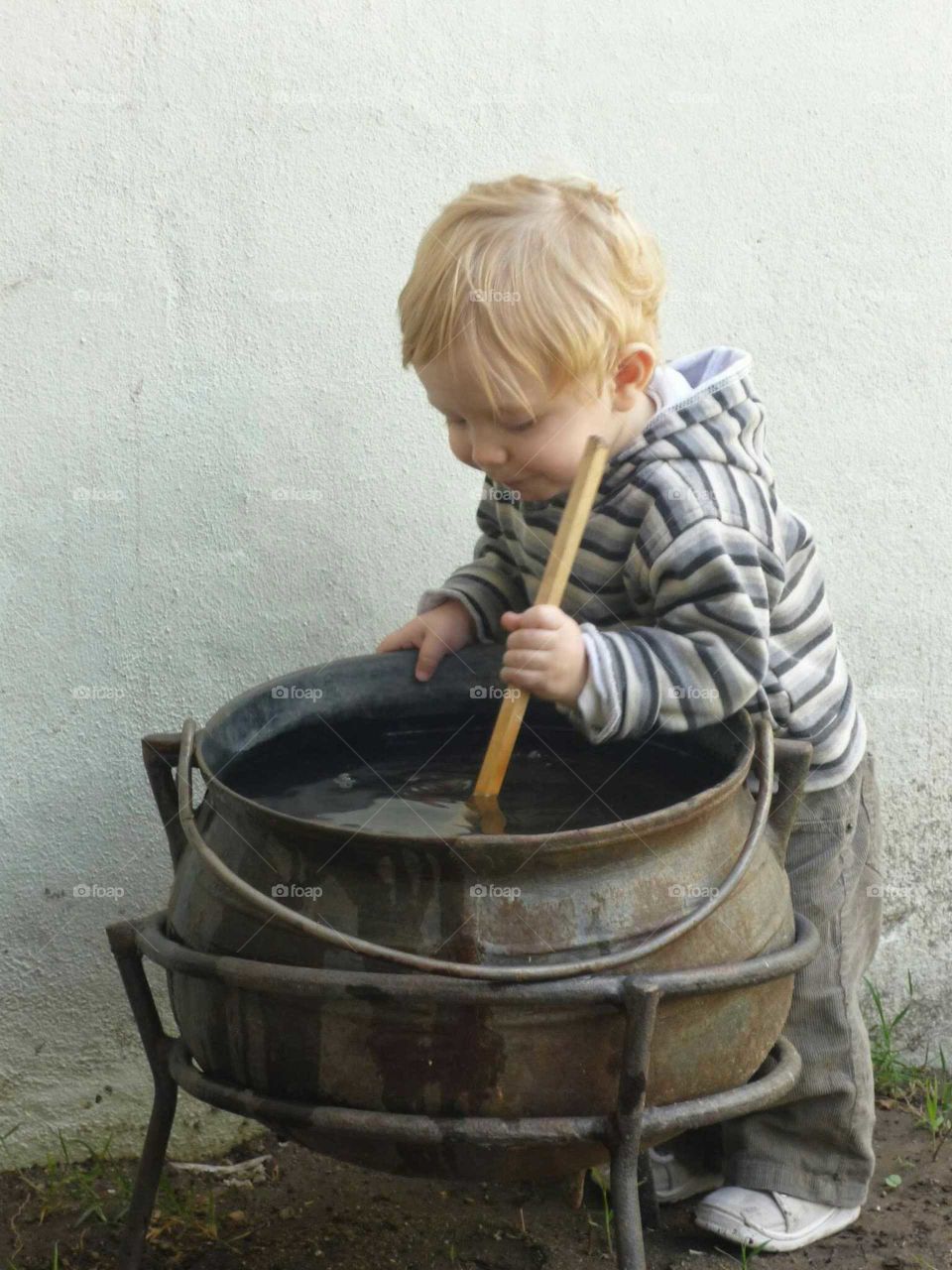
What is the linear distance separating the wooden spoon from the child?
0.05m

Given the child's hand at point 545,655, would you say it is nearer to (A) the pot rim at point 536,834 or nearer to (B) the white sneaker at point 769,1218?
(A) the pot rim at point 536,834

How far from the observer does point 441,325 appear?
6.87 ft

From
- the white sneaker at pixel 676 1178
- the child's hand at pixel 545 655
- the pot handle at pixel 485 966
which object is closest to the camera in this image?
the pot handle at pixel 485 966

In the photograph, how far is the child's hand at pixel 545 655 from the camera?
6.51ft

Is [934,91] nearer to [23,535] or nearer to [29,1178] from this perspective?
[23,535]

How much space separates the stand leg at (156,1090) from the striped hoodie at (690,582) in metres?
0.72

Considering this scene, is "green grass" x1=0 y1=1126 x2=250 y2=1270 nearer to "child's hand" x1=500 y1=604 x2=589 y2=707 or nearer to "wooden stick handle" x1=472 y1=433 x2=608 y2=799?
"wooden stick handle" x1=472 y1=433 x2=608 y2=799

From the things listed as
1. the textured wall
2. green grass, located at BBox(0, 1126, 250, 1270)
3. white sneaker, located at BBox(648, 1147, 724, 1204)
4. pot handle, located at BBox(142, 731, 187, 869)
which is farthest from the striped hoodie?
green grass, located at BBox(0, 1126, 250, 1270)

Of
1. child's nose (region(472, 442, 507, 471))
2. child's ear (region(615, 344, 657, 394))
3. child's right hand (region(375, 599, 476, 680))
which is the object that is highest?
child's ear (region(615, 344, 657, 394))

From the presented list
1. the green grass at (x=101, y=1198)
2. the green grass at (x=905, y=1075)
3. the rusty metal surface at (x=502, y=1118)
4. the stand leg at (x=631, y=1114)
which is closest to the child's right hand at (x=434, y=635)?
the rusty metal surface at (x=502, y=1118)

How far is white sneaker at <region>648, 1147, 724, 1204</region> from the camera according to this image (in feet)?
9.08

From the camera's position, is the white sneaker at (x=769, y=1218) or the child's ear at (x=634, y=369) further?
the white sneaker at (x=769, y=1218)

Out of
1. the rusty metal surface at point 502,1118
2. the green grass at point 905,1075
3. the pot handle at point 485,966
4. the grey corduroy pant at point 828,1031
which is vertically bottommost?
the green grass at point 905,1075

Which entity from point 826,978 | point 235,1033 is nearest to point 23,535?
point 235,1033
